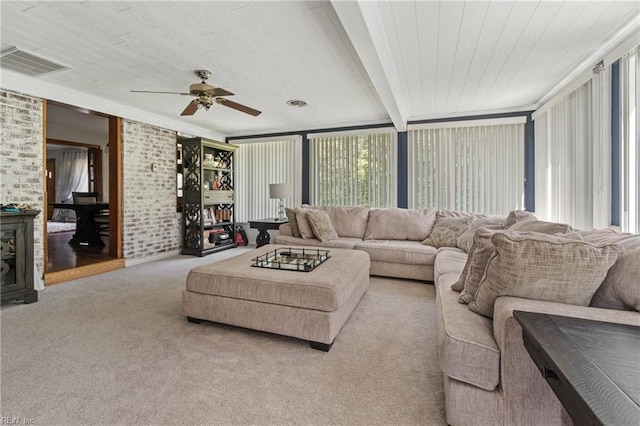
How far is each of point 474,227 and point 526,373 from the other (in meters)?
2.74

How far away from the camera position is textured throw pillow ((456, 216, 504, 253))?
341 cm

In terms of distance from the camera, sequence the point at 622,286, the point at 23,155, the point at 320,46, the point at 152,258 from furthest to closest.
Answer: the point at 152,258
the point at 23,155
the point at 320,46
the point at 622,286

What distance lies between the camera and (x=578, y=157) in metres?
3.01

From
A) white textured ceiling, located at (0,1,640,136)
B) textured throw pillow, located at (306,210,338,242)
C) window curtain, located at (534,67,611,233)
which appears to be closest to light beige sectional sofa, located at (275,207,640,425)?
window curtain, located at (534,67,611,233)

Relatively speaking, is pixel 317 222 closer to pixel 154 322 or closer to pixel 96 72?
pixel 154 322

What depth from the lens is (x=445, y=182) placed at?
16.0ft

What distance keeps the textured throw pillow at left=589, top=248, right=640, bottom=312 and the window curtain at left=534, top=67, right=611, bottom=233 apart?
5.70 ft

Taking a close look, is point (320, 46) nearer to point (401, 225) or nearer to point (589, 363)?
point (401, 225)

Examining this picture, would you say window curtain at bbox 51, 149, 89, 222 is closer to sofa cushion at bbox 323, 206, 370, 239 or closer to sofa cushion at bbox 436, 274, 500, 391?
sofa cushion at bbox 323, 206, 370, 239

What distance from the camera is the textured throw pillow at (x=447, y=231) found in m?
3.82

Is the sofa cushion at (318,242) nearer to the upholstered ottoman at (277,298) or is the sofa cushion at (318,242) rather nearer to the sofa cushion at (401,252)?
the sofa cushion at (401,252)

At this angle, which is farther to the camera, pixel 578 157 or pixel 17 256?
pixel 578 157

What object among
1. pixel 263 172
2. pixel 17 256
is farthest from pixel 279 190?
pixel 17 256

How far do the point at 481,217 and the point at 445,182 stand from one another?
3.60 ft
